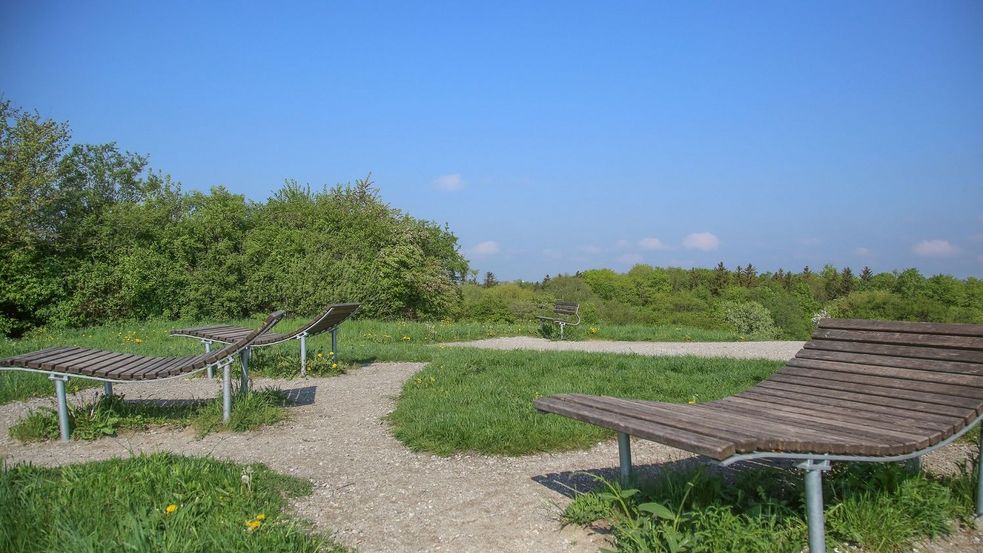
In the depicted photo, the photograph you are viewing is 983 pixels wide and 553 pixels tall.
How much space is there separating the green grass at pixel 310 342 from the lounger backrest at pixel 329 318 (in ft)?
2.16

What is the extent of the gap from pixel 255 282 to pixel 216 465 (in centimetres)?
1317

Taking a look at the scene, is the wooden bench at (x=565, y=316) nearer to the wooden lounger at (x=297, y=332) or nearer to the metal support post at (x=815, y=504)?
the wooden lounger at (x=297, y=332)

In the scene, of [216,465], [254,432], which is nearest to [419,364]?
[254,432]

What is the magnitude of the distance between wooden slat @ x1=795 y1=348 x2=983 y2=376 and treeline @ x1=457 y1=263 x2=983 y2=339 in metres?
12.9

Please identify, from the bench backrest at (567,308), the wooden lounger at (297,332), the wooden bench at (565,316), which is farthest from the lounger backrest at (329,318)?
the bench backrest at (567,308)

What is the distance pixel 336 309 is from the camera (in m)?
7.69

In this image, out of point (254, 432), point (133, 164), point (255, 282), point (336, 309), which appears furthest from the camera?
point (133, 164)

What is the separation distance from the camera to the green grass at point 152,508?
9.46 feet

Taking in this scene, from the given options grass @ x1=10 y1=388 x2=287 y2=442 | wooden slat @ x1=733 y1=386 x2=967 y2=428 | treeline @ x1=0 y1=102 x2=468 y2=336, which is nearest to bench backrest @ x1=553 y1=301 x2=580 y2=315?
treeline @ x1=0 y1=102 x2=468 y2=336

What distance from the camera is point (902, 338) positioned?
3973mm

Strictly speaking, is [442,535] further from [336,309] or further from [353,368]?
[353,368]

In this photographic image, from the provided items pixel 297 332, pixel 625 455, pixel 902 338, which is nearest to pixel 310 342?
pixel 297 332

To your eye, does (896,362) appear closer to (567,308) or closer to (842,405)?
(842,405)

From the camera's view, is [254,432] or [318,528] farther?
[254,432]
